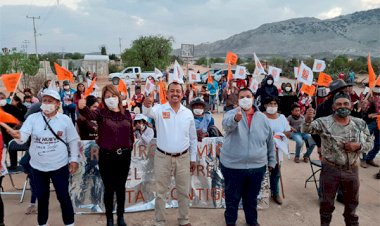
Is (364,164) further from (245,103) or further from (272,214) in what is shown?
(245,103)

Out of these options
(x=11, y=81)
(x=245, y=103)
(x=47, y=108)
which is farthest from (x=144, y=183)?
(x=11, y=81)

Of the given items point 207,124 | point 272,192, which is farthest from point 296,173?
point 207,124

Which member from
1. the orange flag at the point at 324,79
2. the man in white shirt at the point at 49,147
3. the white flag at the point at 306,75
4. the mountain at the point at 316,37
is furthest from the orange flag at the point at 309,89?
the mountain at the point at 316,37

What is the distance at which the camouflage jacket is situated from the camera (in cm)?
348

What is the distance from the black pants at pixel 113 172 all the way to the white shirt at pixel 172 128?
1.60 ft

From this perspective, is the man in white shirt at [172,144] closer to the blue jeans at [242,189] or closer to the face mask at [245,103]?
the blue jeans at [242,189]

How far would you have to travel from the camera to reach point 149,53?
42625 millimetres

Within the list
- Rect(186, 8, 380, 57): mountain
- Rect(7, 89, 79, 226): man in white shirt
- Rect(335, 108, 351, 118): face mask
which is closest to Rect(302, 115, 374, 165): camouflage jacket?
Rect(335, 108, 351, 118): face mask

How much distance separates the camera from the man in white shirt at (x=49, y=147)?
11.8 feet

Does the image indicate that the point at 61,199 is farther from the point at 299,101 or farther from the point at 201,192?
the point at 299,101

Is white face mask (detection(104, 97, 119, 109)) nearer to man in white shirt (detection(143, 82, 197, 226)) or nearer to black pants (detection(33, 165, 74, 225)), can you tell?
man in white shirt (detection(143, 82, 197, 226))

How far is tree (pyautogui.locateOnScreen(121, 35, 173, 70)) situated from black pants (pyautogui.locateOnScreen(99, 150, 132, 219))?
38730mm

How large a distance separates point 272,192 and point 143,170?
2116 mm

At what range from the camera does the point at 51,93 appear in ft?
12.1
